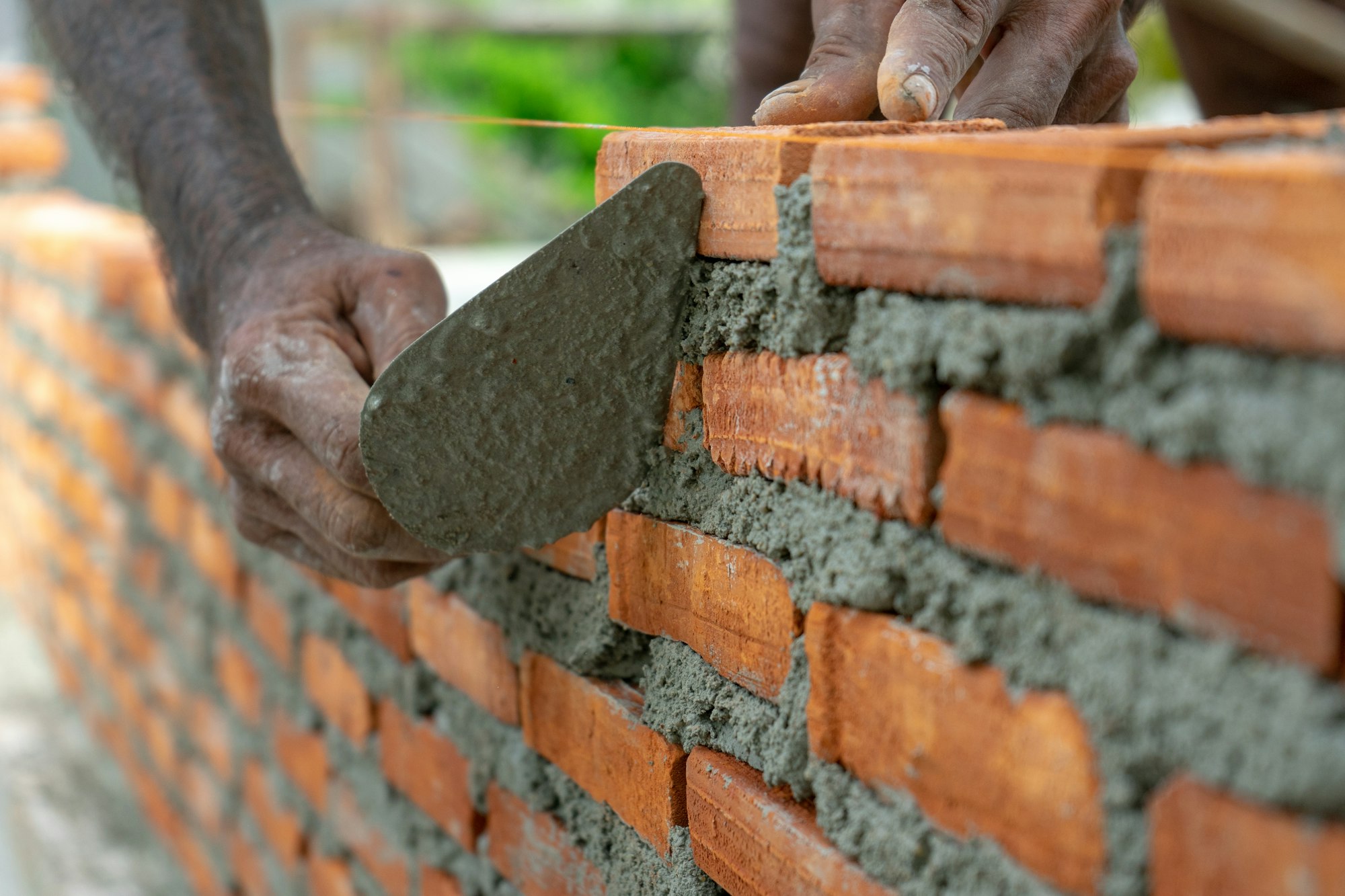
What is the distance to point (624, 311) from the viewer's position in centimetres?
100

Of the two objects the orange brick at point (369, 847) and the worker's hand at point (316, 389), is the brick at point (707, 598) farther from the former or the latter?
the orange brick at point (369, 847)

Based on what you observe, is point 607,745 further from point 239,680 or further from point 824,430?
point 239,680

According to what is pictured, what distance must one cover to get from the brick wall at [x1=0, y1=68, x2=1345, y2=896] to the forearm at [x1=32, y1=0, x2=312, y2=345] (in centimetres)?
52

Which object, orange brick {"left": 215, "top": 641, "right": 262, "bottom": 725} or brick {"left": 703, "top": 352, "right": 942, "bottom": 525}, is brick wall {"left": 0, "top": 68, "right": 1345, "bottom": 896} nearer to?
brick {"left": 703, "top": 352, "right": 942, "bottom": 525}

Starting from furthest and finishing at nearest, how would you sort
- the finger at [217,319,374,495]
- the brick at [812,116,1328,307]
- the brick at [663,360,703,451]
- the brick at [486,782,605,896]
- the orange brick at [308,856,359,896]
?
1. the orange brick at [308,856,359,896]
2. the brick at [486,782,605,896]
3. the finger at [217,319,374,495]
4. the brick at [663,360,703,451]
5. the brick at [812,116,1328,307]

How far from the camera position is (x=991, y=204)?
2.23 ft

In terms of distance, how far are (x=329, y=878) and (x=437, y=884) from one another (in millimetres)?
531

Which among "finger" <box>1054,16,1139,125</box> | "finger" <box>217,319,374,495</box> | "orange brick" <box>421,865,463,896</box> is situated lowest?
"orange brick" <box>421,865,463,896</box>

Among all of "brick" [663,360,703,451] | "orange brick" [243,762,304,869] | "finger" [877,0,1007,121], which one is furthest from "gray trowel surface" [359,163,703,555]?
"orange brick" [243,762,304,869]

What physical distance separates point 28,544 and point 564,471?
3860 mm

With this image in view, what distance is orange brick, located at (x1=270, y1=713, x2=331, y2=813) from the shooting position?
6.61 ft

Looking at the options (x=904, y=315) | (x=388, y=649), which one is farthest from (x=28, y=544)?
(x=904, y=315)

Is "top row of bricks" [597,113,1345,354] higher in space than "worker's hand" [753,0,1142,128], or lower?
lower

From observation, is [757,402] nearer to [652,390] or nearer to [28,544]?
[652,390]
